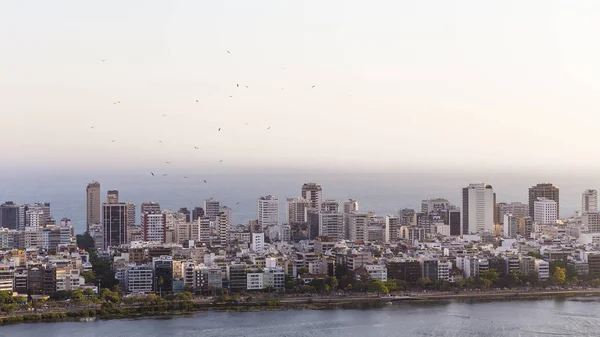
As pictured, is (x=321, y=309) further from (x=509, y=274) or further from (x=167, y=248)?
(x=167, y=248)

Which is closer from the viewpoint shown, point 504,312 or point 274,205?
point 504,312

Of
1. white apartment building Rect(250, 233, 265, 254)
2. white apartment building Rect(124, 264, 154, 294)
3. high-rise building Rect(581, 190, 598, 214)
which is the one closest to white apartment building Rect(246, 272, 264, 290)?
white apartment building Rect(124, 264, 154, 294)

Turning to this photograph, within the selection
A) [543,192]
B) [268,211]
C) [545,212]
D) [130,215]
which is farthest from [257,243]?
[543,192]

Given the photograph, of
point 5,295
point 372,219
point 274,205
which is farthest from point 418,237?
point 5,295

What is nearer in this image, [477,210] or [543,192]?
[477,210]

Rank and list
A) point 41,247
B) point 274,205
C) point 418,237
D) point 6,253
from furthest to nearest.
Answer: point 274,205, point 418,237, point 41,247, point 6,253

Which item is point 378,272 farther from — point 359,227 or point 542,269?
point 359,227
